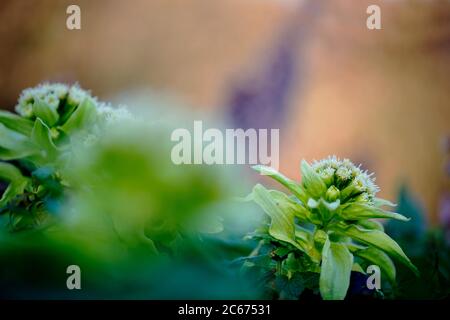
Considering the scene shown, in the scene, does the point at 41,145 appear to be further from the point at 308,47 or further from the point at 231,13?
the point at 308,47

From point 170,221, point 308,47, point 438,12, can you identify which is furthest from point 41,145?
point 438,12

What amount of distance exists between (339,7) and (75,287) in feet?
3.08

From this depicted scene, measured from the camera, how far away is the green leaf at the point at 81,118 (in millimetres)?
1139

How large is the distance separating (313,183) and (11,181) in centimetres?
65

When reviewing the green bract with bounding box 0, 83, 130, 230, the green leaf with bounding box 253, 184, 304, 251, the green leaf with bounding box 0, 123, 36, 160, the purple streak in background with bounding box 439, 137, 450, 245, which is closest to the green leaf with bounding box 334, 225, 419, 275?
the green leaf with bounding box 253, 184, 304, 251

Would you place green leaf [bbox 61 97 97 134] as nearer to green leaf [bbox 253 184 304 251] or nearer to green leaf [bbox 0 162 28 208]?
green leaf [bbox 0 162 28 208]

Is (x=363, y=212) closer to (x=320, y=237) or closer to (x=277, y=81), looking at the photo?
(x=320, y=237)

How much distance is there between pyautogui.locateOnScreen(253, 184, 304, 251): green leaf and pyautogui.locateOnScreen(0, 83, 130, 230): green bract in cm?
36

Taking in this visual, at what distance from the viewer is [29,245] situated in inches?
44.1

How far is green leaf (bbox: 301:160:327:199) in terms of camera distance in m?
1.10

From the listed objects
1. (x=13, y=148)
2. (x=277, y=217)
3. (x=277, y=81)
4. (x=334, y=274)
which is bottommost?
(x=334, y=274)

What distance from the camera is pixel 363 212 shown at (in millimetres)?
1095

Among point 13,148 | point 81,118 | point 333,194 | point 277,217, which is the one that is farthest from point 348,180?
point 13,148

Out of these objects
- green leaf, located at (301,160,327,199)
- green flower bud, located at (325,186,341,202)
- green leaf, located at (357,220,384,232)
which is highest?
green leaf, located at (301,160,327,199)
